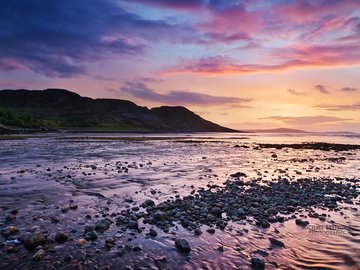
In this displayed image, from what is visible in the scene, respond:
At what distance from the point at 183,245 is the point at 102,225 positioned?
310 centimetres

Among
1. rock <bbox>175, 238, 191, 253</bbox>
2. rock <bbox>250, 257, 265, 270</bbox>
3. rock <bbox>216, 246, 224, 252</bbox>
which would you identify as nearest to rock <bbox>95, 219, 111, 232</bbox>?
rock <bbox>175, 238, 191, 253</bbox>

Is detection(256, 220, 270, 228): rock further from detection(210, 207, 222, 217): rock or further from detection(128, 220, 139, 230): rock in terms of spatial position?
detection(128, 220, 139, 230): rock

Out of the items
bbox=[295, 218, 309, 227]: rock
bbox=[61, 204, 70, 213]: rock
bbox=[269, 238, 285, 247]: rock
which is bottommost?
bbox=[61, 204, 70, 213]: rock

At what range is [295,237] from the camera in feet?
36.3

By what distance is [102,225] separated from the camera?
1115 cm

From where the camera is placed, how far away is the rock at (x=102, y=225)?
1100cm

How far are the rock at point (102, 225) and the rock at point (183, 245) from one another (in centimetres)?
271

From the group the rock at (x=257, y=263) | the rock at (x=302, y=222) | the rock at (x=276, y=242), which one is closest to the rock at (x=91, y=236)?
the rock at (x=257, y=263)

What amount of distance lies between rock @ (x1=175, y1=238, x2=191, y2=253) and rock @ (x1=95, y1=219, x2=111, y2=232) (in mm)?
2707

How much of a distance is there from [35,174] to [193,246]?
17.4 m

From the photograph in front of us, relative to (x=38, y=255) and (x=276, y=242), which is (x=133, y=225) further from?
(x=276, y=242)

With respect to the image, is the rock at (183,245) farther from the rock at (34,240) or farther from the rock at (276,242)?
the rock at (34,240)

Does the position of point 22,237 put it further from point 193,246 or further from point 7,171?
point 7,171

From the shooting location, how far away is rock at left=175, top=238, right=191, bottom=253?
9594 mm
